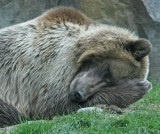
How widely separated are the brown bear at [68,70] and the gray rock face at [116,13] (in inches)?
136

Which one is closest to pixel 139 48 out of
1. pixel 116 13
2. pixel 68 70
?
pixel 68 70

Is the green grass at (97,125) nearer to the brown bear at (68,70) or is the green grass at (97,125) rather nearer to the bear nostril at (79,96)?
the bear nostril at (79,96)

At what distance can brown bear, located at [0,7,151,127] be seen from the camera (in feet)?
20.2

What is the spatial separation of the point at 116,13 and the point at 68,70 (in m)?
4.38

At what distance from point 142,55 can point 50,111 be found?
6.43 ft

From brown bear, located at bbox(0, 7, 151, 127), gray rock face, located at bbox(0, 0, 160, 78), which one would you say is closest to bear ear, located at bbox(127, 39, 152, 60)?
brown bear, located at bbox(0, 7, 151, 127)

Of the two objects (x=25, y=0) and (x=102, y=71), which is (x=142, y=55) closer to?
(x=102, y=71)

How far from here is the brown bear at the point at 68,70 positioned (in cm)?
615

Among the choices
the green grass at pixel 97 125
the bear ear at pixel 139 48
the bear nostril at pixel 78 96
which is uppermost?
the bear ear at pixel 139 48

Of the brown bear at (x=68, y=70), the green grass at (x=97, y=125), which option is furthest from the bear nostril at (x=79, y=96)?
the green grass at (x=97, y=125)

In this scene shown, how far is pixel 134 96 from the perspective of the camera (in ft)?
20.6

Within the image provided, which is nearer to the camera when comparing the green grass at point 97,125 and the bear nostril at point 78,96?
the green grass at point 97,125

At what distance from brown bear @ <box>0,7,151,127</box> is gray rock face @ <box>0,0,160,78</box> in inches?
136

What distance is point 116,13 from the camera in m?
10.1
